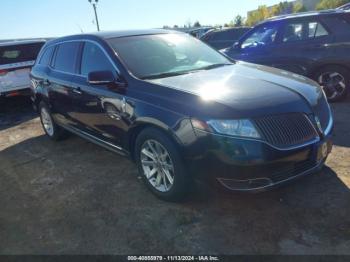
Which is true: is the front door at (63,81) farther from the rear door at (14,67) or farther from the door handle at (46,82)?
the rear door at (14,67)

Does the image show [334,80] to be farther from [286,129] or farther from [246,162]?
[246,162]

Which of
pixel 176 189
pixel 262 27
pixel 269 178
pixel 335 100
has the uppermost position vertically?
pixel 262 27

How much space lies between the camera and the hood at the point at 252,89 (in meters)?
3.29

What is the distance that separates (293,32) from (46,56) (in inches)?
181

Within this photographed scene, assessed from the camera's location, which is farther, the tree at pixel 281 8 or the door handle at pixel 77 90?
A: the tree at pixel 281 8

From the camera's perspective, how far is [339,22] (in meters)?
6.79

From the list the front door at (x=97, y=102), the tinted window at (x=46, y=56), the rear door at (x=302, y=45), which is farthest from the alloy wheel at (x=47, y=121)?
the rear door at (x=302, y=45)

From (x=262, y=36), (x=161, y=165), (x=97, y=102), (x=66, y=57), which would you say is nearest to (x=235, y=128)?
(x=161, y=165)

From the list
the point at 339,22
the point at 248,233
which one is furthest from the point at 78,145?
the point at 339,22

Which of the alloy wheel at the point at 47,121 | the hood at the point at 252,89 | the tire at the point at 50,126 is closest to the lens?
the hood at the point at 252,89

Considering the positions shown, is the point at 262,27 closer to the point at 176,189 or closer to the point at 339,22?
the point at 339,22

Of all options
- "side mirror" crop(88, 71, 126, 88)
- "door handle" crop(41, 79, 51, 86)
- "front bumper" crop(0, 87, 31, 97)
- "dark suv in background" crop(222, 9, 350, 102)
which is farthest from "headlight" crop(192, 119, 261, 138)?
"front bumper" crop(0, 87, 31, 97)

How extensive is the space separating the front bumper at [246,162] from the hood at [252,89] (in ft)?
1.03

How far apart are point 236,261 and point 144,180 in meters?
1.51
